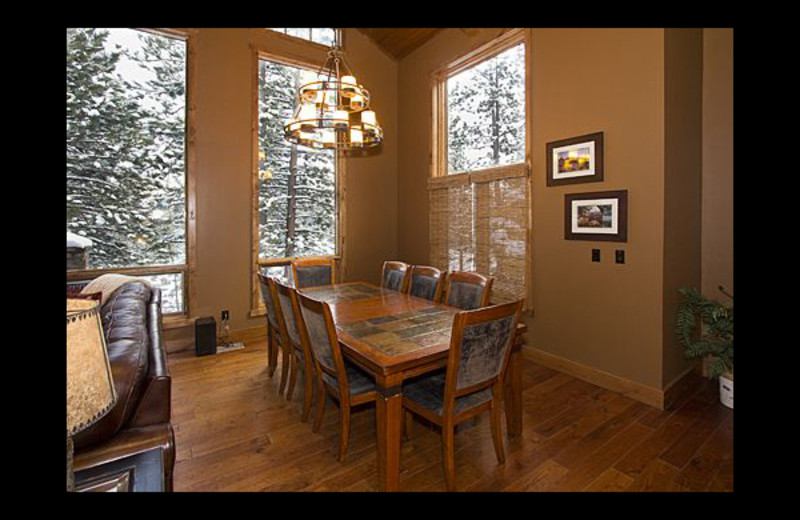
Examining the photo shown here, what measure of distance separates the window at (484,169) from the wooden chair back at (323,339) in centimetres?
225

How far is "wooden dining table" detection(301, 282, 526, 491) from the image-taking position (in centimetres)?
172

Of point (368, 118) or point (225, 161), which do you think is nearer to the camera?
point (368, 118)

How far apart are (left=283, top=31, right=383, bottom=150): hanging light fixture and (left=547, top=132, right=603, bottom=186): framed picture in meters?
1.59

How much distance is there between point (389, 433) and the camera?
5.67ft

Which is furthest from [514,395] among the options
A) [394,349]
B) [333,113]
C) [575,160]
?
[333,113]

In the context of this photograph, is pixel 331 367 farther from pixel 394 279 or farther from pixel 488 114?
pixel 488 114

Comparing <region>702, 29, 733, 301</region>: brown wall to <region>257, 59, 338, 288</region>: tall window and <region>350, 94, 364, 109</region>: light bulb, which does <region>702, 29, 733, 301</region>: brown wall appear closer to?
<region>350, 94, 364, 109</region>: light bulb

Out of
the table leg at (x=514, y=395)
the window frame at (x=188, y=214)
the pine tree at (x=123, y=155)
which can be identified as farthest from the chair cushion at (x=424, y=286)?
the pine tree at (x=123, y=155)

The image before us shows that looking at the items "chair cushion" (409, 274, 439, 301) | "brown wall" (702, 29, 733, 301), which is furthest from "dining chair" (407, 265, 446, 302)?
"brown wall" (702, 29, 733, 301)

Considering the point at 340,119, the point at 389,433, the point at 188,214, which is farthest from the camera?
the point at 188,214

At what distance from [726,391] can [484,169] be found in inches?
109
